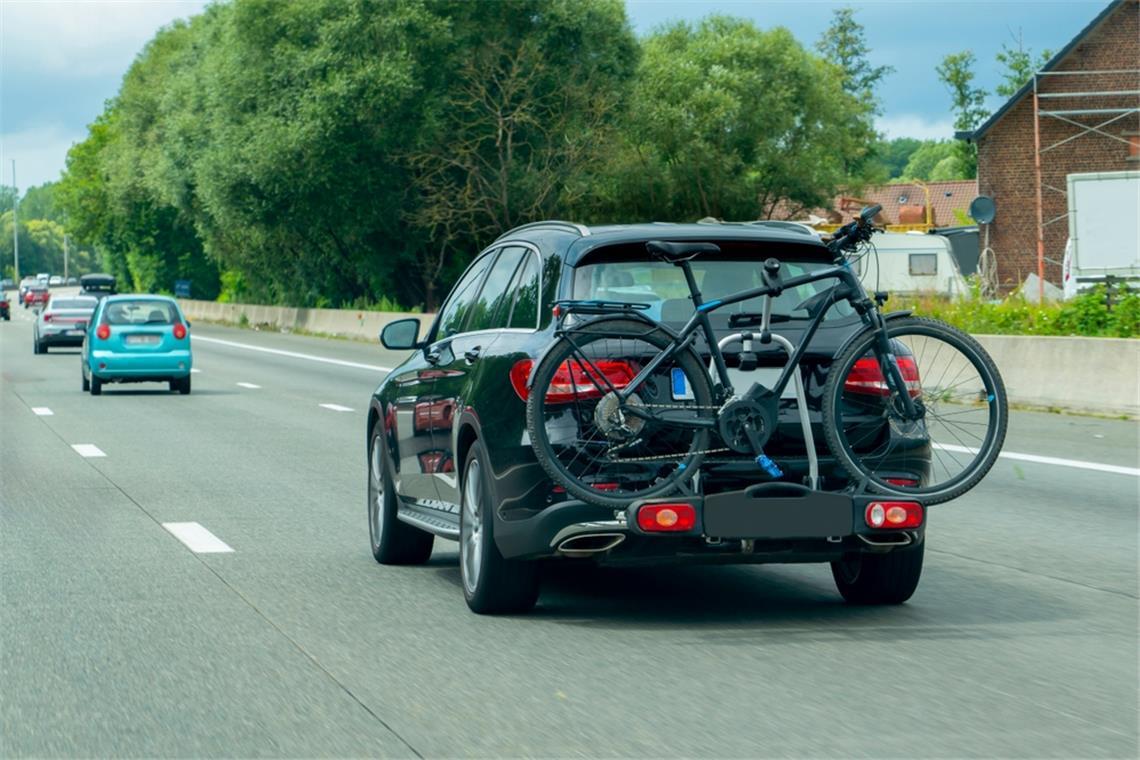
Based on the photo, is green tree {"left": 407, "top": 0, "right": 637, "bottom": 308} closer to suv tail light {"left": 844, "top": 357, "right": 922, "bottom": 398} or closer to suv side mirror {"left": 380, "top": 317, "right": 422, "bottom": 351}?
suv side mirror {"left": 380, "top": 317, "right": 422, "bottom": 351}

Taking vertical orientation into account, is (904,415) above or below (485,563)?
above

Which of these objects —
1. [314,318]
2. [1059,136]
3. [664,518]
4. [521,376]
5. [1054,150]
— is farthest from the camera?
[1059,136]

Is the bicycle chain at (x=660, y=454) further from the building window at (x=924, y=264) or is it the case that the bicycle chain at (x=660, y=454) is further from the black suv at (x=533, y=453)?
the building window at (x=924, y=264)

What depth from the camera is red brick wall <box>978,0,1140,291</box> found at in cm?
5625

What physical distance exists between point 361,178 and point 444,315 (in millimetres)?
43720

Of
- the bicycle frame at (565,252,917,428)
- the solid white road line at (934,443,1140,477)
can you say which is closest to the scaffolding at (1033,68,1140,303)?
the solid white road line at (934,443,1140,477)

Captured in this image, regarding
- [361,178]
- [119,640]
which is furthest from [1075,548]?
[361,178]

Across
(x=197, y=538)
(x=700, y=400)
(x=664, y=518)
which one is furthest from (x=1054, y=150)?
(x=664, y=518)

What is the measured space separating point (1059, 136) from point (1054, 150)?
1.77 feet

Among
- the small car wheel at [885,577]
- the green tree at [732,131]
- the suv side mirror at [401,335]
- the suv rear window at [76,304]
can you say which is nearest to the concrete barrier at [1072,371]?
the suv side mirror at [401,335]

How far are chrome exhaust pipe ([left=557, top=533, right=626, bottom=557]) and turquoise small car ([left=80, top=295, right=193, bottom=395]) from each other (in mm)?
21228

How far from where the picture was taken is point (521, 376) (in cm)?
757

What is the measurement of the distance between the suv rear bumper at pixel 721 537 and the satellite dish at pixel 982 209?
47369 mm

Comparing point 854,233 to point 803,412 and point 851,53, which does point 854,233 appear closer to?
point 803,412
